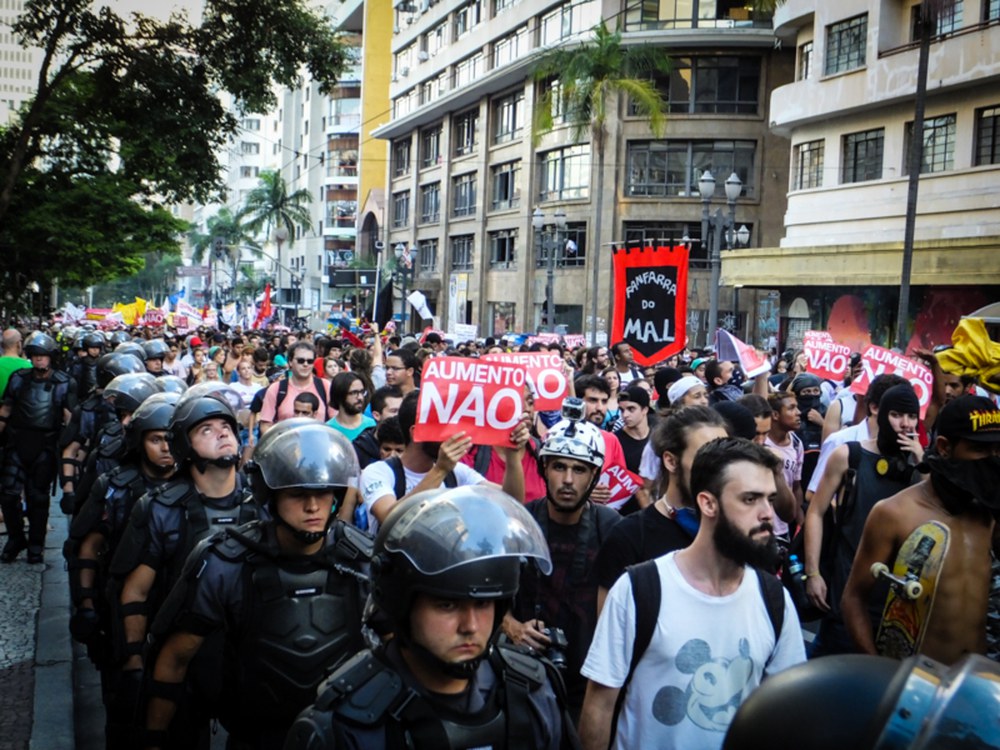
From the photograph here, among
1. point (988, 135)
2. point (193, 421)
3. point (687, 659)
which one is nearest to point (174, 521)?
point (193, 421)

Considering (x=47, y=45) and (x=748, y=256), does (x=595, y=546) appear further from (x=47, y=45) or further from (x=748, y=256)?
(x=748, y=256)

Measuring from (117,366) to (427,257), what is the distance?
55.5m

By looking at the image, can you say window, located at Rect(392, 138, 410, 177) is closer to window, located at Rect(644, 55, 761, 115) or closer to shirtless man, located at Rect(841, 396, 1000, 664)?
window, located at Rect(644, 55, 761, 115)

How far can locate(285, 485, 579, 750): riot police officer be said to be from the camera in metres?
2.55

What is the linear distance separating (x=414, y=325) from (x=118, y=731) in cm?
6168

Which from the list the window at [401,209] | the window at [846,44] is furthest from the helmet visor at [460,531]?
the window at [401,209]

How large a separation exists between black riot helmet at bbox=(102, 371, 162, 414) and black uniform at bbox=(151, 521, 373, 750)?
3.72 metres

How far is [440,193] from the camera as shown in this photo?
61.8m

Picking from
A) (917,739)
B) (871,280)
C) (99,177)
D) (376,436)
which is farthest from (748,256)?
(917,739)

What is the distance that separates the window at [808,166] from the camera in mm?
33656

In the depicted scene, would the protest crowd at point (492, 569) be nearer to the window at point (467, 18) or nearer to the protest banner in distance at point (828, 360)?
the protest banner in distance at point (828, 360)

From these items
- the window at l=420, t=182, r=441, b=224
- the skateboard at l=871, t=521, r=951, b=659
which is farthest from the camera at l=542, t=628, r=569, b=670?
the window at l=420, t=182, r=441, b=224

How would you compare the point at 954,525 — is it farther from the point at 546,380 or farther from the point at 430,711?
the point at 546,380

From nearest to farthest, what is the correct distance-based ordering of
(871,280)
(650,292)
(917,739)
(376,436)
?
(917,739) → (376,436) → (650,292) → (871,280)
